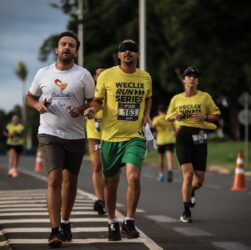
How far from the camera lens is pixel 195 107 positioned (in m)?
11.0

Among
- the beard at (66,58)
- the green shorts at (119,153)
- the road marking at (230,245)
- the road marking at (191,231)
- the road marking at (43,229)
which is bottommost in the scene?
the road marking at (230,245)

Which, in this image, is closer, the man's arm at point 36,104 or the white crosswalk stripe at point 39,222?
the man's arm at point 36,104

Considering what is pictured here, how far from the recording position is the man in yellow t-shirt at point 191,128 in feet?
36.0

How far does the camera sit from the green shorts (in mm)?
8258

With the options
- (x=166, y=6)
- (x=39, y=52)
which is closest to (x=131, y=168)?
(x=166, y=6)

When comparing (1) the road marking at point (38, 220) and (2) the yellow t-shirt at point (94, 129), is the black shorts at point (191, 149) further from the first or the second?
(1) the road marking at point (38, 220)

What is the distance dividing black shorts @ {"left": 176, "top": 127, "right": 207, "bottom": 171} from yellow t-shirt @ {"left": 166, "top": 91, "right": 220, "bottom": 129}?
0.33 ft

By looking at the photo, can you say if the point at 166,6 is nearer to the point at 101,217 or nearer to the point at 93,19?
the point at 93,19

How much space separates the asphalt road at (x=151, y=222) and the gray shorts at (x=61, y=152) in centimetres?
73

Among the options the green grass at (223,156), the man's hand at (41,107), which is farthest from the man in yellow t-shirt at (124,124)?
the green grass at (223,156)

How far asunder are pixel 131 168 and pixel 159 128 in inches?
485

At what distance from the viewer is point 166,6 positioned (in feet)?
155

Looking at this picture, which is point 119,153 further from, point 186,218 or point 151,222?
point 186,218

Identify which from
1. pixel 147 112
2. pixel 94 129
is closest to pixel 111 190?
pixel 147 112
